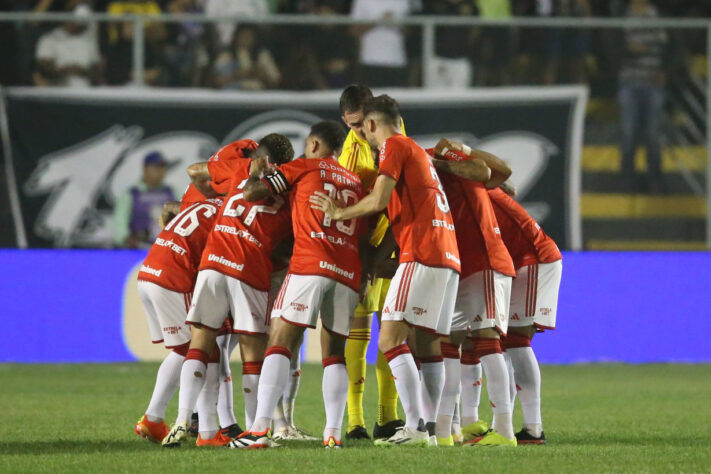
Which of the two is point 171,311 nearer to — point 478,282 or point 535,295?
point 478,282

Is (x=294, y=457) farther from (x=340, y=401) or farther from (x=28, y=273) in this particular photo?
(x=28, y=273)

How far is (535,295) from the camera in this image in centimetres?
838

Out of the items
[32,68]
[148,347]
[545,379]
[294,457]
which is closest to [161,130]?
[32,68]

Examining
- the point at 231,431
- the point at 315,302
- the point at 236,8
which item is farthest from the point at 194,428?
the point at 236,8

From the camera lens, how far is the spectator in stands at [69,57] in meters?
15.1

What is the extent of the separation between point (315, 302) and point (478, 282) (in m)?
1.15

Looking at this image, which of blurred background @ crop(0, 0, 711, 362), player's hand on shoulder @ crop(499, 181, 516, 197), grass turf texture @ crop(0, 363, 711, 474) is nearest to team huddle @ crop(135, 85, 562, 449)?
player's hand on shoulder @ crop(499, 181, 516, 197)

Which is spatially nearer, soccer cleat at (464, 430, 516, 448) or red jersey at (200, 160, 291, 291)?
soccer cleat at (464, 430, 516, 448)

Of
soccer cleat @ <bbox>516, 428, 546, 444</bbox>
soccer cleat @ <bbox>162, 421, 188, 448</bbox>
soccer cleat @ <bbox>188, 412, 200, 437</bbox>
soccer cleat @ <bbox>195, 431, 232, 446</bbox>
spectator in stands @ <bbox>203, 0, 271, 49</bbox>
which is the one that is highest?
spectator in stands @ <bbox>203, 0, 271, 49</bbox>

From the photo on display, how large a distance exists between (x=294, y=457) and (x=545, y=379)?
6.75 meters

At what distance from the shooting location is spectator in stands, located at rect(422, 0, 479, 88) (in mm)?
15445

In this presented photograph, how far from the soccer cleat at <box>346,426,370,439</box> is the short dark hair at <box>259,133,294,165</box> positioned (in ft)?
6.44

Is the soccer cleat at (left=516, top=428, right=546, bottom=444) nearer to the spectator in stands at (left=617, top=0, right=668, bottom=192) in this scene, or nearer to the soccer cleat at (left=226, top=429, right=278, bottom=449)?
the soccer cleat at (left=226, top=429, right=278, bottom=449)

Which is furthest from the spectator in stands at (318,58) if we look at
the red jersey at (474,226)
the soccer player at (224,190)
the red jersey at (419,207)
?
the red jersey at (419,207)
